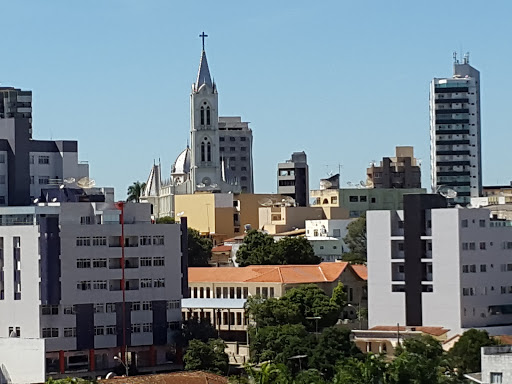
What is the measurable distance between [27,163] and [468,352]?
34.4 meters

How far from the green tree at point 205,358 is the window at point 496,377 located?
35477 mm

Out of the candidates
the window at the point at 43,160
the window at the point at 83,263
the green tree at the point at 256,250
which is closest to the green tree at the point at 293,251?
the green tree at the point at 256,250

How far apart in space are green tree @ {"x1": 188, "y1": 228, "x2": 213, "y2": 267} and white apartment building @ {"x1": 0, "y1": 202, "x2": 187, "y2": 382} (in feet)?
102

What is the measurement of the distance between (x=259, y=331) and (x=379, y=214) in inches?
475

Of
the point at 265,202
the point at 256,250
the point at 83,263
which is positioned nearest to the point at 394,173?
the point at 265,202

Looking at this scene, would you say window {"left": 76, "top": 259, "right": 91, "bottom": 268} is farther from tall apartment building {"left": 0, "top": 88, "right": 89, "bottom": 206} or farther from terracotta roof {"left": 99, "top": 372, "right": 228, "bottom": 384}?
terracotta roof {"left": 99, "top": 372, "right": 228, "bottom": 384}

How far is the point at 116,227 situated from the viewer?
101562mm

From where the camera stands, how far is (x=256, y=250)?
426 feet

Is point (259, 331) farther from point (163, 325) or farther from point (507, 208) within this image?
point (507, 208)

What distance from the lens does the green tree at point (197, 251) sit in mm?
135000

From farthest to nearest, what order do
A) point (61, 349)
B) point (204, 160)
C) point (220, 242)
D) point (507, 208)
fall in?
point (204, 160) < point (220, 242) < point (507, 208) < point (61, 349)

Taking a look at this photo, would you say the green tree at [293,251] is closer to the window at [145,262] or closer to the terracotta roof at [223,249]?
the terracotta roof at [223,249]

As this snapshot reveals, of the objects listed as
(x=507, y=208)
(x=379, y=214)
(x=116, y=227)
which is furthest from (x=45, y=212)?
(x=507, y=208)

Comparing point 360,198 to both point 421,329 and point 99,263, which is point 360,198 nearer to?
point 421,329
